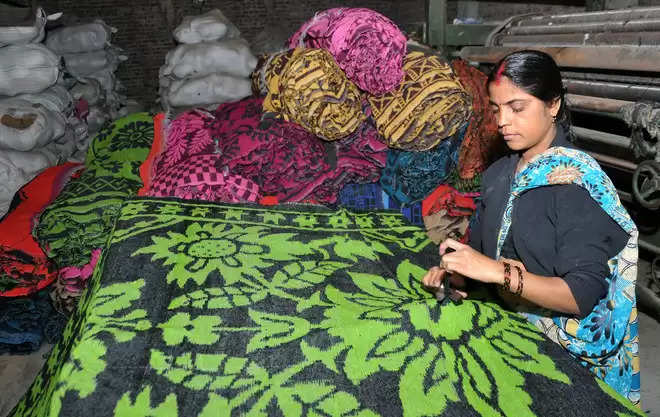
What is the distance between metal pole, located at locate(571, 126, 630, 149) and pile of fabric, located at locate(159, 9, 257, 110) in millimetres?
2647

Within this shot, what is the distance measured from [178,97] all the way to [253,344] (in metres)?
3.12

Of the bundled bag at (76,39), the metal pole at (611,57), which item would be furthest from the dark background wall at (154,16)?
the metal pole at (611,57)

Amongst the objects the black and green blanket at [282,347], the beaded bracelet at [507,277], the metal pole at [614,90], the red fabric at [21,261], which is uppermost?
the metal pole at [614,90]

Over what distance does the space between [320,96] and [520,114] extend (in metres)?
1.21

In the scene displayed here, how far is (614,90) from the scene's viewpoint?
2379mm

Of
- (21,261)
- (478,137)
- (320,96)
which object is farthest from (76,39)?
(478,137)

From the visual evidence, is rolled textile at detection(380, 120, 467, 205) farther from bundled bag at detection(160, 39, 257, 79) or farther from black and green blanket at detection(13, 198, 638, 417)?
bundled bag at detection(160, 39, 257, 79)

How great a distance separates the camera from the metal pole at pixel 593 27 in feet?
7.72

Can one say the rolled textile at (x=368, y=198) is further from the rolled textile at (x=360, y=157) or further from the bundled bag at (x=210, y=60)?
the bundled bag at (x=210, y=60)

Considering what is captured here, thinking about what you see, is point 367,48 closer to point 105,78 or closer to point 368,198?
point 368,198

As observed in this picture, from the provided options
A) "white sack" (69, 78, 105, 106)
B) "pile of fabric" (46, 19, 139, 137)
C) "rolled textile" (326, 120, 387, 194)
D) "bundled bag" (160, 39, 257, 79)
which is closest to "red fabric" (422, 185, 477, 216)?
"rolled textile" (326, 120, 387, 194)

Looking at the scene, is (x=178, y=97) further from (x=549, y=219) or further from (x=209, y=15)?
(x=549, y=219)

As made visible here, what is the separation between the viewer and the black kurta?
4.41ft

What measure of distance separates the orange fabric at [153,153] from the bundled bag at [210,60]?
0.79 metres
